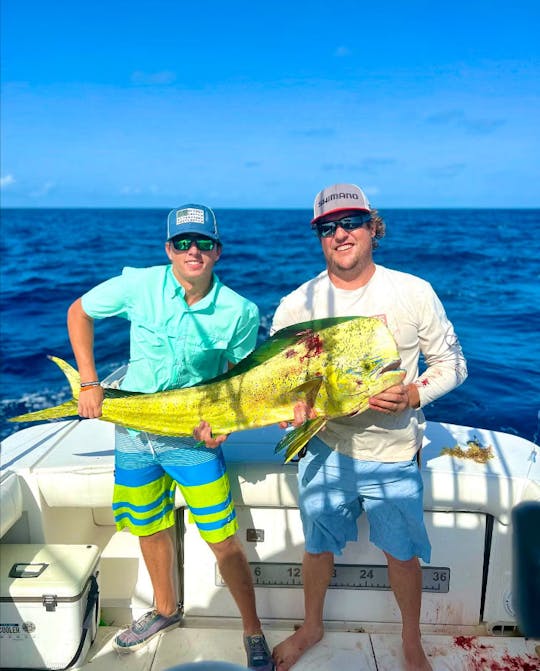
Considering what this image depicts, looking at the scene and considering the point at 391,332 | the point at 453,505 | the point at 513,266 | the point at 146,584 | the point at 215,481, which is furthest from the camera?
the point at 513,266

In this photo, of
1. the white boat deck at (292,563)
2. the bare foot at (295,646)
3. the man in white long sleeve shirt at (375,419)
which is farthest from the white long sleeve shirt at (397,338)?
the bare foot at (295,646)

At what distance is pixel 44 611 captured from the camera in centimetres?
232

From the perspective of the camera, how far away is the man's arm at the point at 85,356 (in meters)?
2.23

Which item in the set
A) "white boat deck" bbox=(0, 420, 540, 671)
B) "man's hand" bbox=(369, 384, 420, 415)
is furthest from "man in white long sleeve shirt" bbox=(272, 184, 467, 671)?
"white boat deck" bbox=(0, 420, 540, 671)

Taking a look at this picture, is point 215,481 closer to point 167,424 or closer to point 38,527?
point 167,424

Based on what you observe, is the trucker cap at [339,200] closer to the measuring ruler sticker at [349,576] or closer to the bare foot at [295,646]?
the measuring ruler sticker at [349,576]

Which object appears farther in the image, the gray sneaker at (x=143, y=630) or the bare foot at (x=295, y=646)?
the gray sneaker at (x=143, y=630)

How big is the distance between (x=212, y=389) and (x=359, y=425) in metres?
0.57

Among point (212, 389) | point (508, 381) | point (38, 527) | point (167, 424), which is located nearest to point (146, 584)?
point (38, 527)

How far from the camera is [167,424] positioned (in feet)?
7.20

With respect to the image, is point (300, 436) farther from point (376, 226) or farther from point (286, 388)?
point (376, 226)

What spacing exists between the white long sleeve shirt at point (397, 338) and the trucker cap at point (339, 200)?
9.8 inches

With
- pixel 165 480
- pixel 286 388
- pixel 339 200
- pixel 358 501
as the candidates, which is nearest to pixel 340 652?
pixel 358 501

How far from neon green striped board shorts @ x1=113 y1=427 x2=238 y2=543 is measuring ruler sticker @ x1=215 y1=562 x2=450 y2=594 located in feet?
1.51
